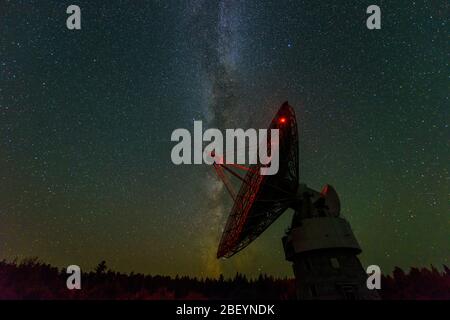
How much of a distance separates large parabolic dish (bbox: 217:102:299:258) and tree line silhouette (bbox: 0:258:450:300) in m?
45.9

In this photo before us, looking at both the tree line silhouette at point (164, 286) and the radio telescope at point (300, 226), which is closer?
the radio telescope at point (300, 226)

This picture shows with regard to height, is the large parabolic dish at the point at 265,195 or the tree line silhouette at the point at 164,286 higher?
the large parabolic dish at the point at 265,195

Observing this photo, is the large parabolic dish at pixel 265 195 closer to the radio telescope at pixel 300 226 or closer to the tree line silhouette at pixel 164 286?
the radio telescope at pixel 300 226

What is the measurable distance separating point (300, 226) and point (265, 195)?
3613 millimetres

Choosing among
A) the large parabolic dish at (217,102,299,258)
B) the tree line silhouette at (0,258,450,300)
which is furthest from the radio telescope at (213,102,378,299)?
the tree line silhouette at (0,258,450,300)

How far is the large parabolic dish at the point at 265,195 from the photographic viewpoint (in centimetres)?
1953

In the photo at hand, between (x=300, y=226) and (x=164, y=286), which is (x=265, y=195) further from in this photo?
(x=164, y=286)

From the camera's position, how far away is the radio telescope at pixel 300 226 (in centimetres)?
1919

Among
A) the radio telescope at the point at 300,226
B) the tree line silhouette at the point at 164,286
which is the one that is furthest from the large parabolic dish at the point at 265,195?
the tree line silhouette at the point at 164,286

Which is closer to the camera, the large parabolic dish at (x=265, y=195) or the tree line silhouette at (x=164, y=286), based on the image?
the large parabolic dish at (x=265, y=195)

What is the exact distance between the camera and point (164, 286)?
74.6 meters

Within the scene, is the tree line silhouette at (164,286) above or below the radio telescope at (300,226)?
below
